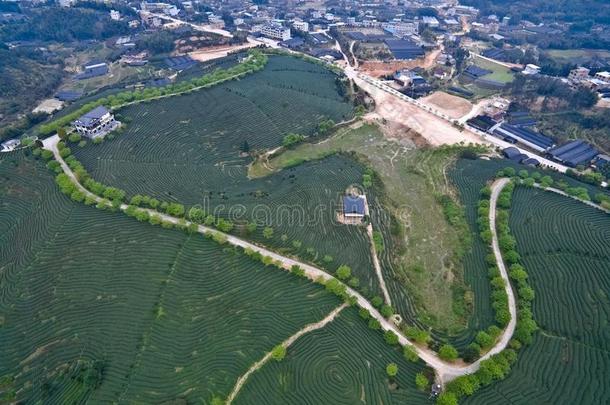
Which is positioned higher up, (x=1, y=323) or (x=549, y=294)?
(x=549, y=294)

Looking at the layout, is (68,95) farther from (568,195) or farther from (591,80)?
(591,80)

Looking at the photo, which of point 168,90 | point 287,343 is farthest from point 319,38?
point 287,343

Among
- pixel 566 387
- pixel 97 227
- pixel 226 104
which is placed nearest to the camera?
pixel 566 387

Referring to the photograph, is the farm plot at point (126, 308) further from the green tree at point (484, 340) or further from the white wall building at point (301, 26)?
the white wall building at point (301, 26)

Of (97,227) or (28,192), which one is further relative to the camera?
(28,192)

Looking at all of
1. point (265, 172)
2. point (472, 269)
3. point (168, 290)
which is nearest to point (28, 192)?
point (168, 290)

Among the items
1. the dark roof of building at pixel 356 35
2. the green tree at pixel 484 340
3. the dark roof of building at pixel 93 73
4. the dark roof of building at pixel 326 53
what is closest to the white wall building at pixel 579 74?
the dark roof of building at pixel 356 35

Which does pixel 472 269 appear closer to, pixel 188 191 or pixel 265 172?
pixel 265 172
